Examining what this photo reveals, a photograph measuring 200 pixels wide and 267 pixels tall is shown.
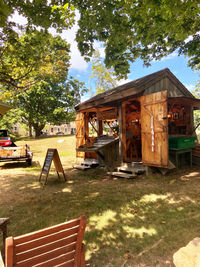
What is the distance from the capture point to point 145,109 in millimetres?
7375

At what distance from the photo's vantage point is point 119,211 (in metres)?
4.17

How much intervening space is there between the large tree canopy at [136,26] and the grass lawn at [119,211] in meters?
5.83

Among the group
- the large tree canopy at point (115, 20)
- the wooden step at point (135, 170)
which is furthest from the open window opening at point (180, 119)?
the wooden step at point (135, 170)

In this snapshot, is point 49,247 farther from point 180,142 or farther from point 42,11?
point 180,142

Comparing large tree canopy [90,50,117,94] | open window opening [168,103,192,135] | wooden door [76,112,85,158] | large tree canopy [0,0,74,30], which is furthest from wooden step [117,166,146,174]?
large tree canopy [90,50,117,94]

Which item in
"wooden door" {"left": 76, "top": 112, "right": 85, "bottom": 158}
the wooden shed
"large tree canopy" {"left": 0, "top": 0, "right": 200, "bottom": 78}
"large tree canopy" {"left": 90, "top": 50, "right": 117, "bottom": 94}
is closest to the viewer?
"large tree canopy" {"left": 0, "top": 0, "right": 200, "bottom": 78}

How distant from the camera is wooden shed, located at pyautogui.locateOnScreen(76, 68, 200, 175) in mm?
6789

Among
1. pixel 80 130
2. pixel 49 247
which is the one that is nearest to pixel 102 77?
pixel 80 130

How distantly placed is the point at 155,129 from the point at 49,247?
6.38 meters

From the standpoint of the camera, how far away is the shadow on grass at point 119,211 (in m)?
2.80

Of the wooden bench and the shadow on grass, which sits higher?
the wooden bench

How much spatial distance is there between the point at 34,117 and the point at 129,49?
21928 millimetres

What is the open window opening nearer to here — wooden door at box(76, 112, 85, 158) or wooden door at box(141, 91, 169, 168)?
wooden door at box(141, 91, 169, 168)

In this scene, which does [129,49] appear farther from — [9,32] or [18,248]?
[18,248]
